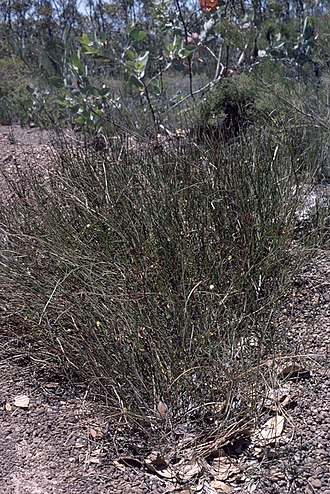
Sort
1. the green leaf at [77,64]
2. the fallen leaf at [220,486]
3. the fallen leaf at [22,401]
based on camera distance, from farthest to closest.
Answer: the green leaf at [77,64], the fallen leaf at [22,401], the fallen leaf at [220,486]

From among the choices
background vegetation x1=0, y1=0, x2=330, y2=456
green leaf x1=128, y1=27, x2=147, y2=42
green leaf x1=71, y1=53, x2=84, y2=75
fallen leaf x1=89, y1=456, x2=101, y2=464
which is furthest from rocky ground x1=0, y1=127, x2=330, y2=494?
green leaf x1=71, y1=53, x2=84, y2=75

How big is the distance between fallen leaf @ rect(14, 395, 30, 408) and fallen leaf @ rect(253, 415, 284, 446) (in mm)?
966

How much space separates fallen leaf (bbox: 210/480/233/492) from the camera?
2.36 meters

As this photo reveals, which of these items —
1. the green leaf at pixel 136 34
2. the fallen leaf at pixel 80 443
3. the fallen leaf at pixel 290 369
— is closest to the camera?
the fallen leaf at pixel 80 443

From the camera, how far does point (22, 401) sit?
289cm

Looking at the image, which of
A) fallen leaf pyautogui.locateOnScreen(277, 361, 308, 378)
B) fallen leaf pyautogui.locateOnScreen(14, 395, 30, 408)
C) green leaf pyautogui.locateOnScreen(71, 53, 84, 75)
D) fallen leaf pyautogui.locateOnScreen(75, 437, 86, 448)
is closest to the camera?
fallen leaf pyautogui.locateOnScreen(75, 437, 86, 448)

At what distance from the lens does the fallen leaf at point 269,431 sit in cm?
249

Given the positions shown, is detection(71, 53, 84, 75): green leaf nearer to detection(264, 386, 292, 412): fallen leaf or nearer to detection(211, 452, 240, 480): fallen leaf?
detection(264, 386, 292, 412): fallen leaf

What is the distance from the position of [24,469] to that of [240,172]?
1796mm

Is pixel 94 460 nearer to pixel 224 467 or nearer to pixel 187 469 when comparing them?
pixel 187 469

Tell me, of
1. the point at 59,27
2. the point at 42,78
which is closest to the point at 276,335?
the point at 42,78

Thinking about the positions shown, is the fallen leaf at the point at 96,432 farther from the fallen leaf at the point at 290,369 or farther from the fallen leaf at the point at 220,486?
the fallen leaf at the point at 290,369

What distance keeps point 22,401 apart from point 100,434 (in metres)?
0.43

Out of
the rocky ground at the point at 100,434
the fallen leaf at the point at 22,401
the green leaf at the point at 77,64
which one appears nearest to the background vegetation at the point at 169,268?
the rocky ground at the point at 100,434
